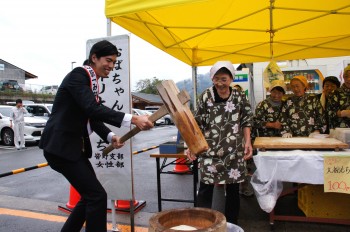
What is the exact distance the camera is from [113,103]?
11.1 feet

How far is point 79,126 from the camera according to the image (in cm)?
244

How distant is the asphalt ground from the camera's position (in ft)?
12.4

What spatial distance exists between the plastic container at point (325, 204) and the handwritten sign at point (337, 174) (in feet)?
2.93

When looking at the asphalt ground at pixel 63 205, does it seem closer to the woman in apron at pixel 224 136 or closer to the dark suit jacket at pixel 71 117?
the woman in apron at pixel 224 136

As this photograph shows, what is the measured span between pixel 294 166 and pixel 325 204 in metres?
1.07

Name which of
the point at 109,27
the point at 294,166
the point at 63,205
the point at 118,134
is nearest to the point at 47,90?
the point at 63,205

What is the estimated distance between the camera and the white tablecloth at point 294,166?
111 inches

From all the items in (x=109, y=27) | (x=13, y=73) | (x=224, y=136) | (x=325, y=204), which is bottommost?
(x=325, y=204)

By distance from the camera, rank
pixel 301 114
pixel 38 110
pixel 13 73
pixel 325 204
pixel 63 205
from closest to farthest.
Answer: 1. pixel 325 204
2. pixel 301 114
3. pixel 63 205
4. pixel 38 110
5. pixel 13 73

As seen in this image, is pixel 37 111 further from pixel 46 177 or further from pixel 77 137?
pixel 77 137

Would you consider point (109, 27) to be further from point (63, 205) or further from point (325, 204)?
point (325, 204)

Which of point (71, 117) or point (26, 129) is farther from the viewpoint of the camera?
point (26, 129)

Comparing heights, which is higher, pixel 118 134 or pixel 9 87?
pixel 9 87

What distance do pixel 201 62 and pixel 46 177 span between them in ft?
14.3
